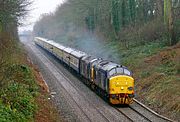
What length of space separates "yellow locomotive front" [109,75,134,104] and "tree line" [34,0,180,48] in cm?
1226

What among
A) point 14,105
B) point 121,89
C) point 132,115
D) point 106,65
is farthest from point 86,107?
point 14,105

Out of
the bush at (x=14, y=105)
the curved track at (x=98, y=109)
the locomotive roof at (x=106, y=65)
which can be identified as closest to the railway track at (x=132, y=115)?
the curved track at (x=98, y=109)

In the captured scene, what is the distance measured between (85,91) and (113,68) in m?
5.48

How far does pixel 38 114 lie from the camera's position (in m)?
18.8

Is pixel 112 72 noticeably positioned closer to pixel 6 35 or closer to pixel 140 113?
pixel 140 113

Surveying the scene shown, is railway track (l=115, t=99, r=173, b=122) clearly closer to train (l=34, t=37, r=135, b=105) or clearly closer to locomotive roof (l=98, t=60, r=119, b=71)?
train (l=34, t=37, r=135, b=105)

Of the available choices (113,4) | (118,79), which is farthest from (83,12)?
(118,79)

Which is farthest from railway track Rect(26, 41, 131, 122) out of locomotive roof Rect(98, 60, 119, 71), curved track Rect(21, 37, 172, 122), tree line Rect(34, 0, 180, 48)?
tree line Rect(34, 0, 180, 48)

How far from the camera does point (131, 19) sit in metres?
56.2

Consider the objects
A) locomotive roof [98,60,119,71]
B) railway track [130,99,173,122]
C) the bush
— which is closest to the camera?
the bush

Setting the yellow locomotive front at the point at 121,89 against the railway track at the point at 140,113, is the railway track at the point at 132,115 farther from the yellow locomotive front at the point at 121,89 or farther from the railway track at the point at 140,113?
the yellow locomotive front at the point at 121,89

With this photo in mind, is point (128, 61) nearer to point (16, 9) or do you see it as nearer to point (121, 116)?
point (16, 9)

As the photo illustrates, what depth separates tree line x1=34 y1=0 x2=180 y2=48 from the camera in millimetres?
38034

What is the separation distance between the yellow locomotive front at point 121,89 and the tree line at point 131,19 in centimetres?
1226
